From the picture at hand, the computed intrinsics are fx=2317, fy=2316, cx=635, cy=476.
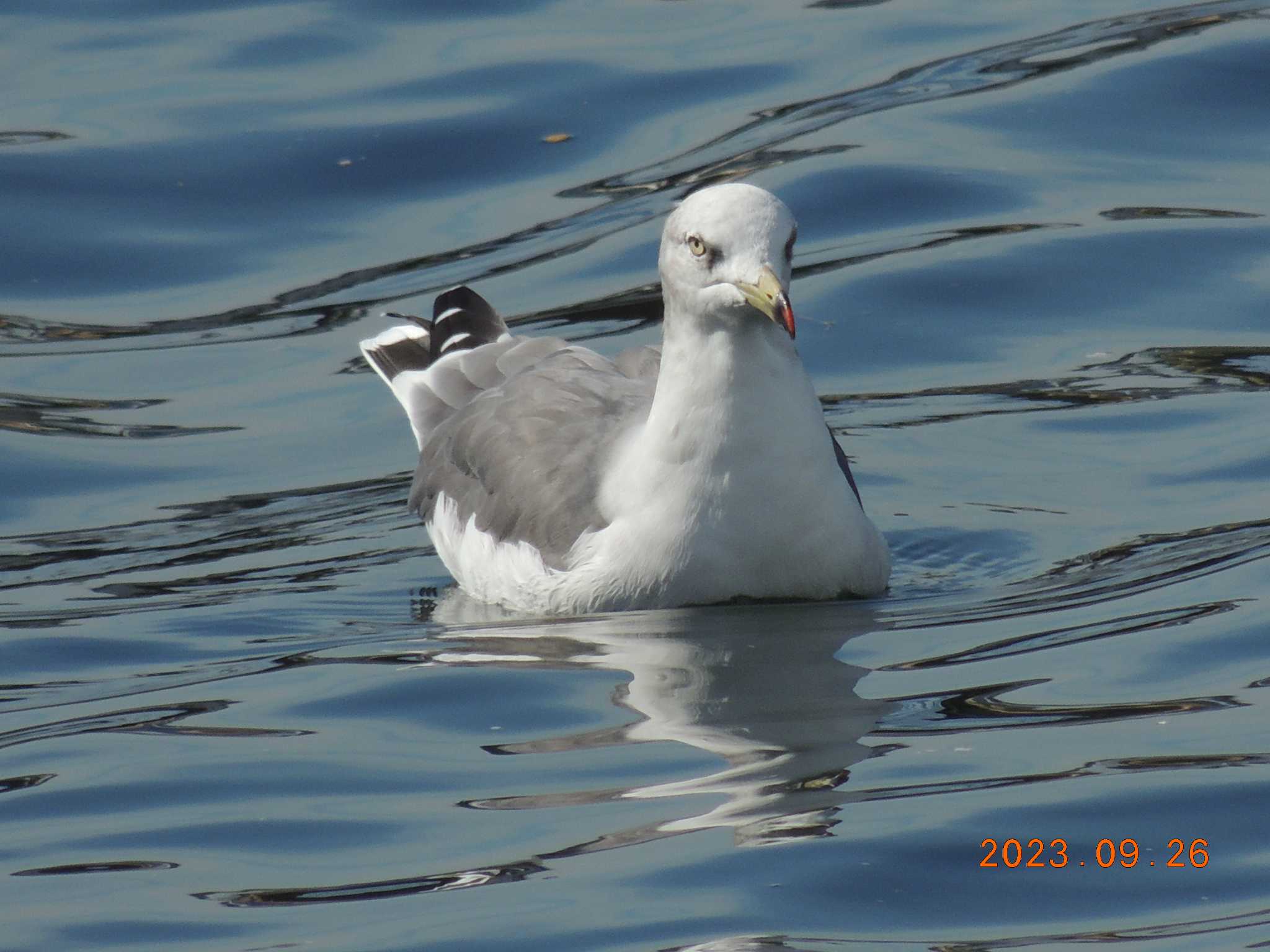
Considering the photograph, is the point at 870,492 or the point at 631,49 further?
the point at 631,49

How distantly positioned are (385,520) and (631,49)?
615 centimetres

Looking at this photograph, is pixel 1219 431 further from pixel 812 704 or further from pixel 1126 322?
pixel 812 704

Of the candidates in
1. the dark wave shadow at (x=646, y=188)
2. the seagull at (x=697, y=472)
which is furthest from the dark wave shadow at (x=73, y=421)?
the seagull at (x=697, y=472)

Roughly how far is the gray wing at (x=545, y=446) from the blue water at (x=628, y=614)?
0.35m

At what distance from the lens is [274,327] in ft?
36.5

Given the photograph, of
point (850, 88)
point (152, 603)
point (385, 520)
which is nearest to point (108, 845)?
point (152, 603)

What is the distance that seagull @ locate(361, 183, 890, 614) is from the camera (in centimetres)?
669

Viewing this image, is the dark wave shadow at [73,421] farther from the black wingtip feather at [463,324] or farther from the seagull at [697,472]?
the seagull at [697,472]

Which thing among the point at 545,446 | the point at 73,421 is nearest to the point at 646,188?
the point at 73,421
